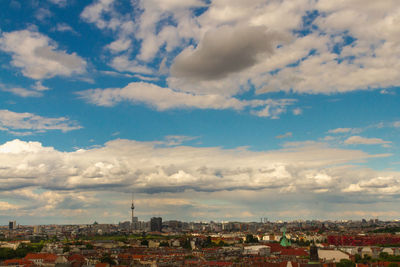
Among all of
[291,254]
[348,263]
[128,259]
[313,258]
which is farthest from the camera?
[291,254]

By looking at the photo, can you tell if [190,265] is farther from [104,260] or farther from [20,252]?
[20,252]

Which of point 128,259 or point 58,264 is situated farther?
point 128,259

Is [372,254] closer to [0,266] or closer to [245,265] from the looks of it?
[245,265]

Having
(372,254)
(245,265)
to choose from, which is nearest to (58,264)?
(245,265)

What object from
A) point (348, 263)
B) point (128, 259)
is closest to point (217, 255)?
point (128, 259)

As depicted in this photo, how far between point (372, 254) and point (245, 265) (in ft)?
225

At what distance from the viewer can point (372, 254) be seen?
179 meters

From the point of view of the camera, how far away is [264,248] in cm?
19175

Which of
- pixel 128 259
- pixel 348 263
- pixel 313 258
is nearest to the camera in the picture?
pixel 313 258

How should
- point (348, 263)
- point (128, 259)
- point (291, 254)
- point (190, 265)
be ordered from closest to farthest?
point (348, 263) < point (190, 265) < point (128, 259) < point (291, 254)

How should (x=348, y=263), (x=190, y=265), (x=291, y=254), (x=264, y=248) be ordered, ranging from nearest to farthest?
(x=348, y=263)
(x=190, y=265)
(x=291, y=254)
(x=264, y=248)

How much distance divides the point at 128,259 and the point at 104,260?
19192 mm

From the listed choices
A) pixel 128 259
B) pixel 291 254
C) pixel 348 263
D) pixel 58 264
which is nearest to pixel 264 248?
pixel 291 254

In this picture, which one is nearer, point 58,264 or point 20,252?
point 58,264
